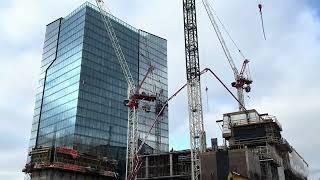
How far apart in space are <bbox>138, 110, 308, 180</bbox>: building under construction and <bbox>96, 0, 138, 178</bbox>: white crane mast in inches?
197

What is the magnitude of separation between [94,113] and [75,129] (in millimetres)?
10476

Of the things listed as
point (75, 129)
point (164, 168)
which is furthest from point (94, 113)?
point (164, 168)

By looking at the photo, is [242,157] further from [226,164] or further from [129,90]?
[129,90]

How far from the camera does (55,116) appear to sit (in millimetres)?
170625

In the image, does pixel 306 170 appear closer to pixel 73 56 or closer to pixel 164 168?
pixel 164 168

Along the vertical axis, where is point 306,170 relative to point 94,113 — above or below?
below

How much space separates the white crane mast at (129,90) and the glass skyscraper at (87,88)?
107 inches

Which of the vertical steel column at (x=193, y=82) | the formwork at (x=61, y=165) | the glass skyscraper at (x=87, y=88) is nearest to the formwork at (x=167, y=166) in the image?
the formwork at (x=61, y=165)

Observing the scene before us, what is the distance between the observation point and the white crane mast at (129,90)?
13200 centimetres

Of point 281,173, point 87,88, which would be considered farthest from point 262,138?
point 87,88

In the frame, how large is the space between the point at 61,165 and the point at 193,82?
41.9 meters

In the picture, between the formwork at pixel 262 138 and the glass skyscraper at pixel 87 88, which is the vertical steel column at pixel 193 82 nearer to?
the formwork at pixel 262 138

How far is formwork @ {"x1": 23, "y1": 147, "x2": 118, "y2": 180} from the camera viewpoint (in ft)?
394

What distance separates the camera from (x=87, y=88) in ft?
543
